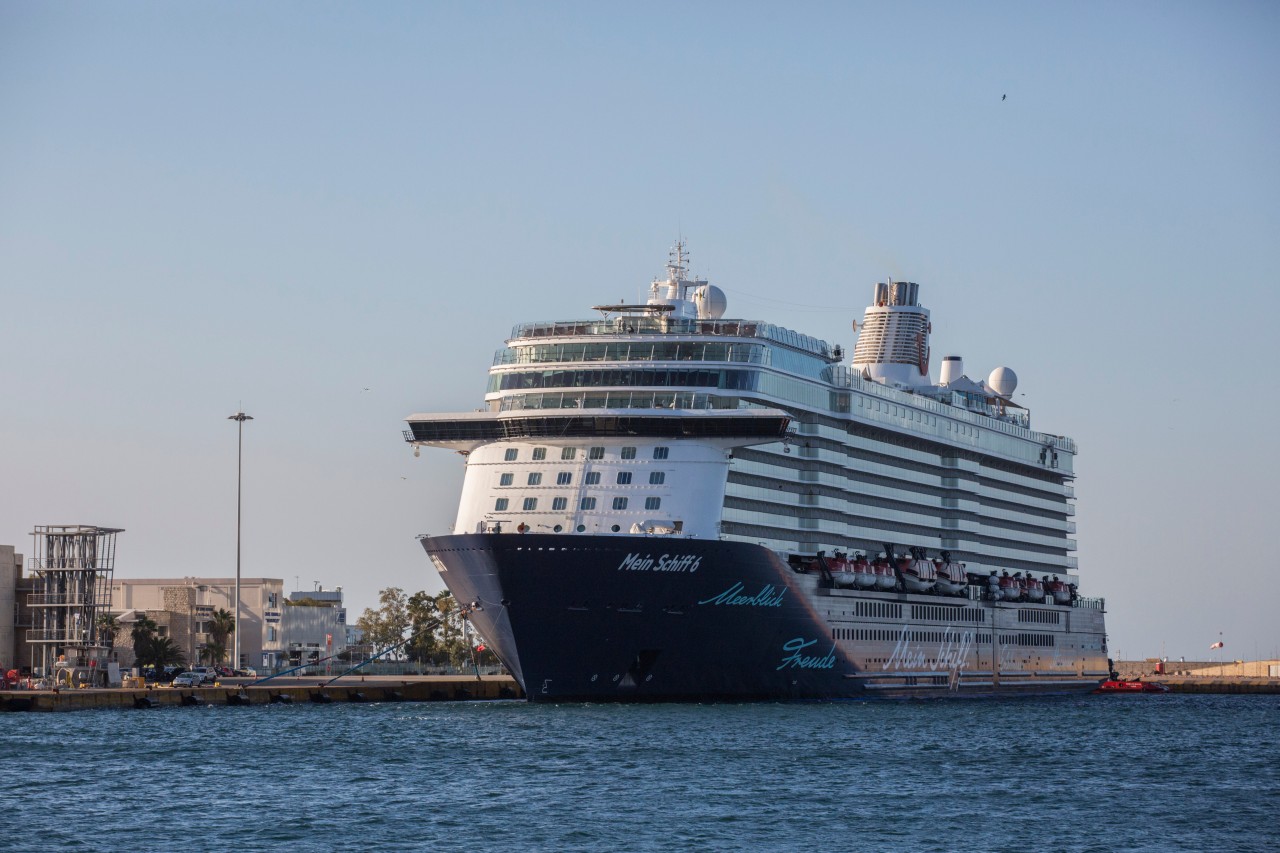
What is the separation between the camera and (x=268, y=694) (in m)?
84.6

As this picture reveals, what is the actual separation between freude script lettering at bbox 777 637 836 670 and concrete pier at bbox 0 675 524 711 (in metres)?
22.4

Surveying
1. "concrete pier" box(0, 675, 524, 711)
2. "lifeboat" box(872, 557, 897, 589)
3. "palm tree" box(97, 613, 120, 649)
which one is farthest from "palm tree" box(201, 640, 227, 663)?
"lifeboat" box(872, 557, 897, 589)

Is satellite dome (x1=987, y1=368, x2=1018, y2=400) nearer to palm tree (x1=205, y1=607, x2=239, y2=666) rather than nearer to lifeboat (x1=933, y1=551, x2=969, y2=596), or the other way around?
lifeboat (x1=933, y1=551, x2=969, y2=596)

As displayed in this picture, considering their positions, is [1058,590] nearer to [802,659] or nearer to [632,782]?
[802,659]

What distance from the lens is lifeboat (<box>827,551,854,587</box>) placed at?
76688mm

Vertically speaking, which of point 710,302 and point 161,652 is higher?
point 710,302

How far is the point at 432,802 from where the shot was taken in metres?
46.1

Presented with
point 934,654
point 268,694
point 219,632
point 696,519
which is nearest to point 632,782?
point 696,519

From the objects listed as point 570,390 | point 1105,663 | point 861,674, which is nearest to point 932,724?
point 861,674

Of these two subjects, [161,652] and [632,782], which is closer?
[632,782]

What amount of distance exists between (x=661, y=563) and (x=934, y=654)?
80.8ft

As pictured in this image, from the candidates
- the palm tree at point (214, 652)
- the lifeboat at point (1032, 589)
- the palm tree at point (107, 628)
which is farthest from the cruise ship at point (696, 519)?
the palm tree at point (214, 652)

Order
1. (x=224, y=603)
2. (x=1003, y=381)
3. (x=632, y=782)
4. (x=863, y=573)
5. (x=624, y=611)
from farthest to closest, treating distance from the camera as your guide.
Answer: (x=224, y=603), (x=1003, y=381), (x=863, y=573), (x=624, y=611), (x=632, y=782)

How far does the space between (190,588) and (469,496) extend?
52.9 meters
